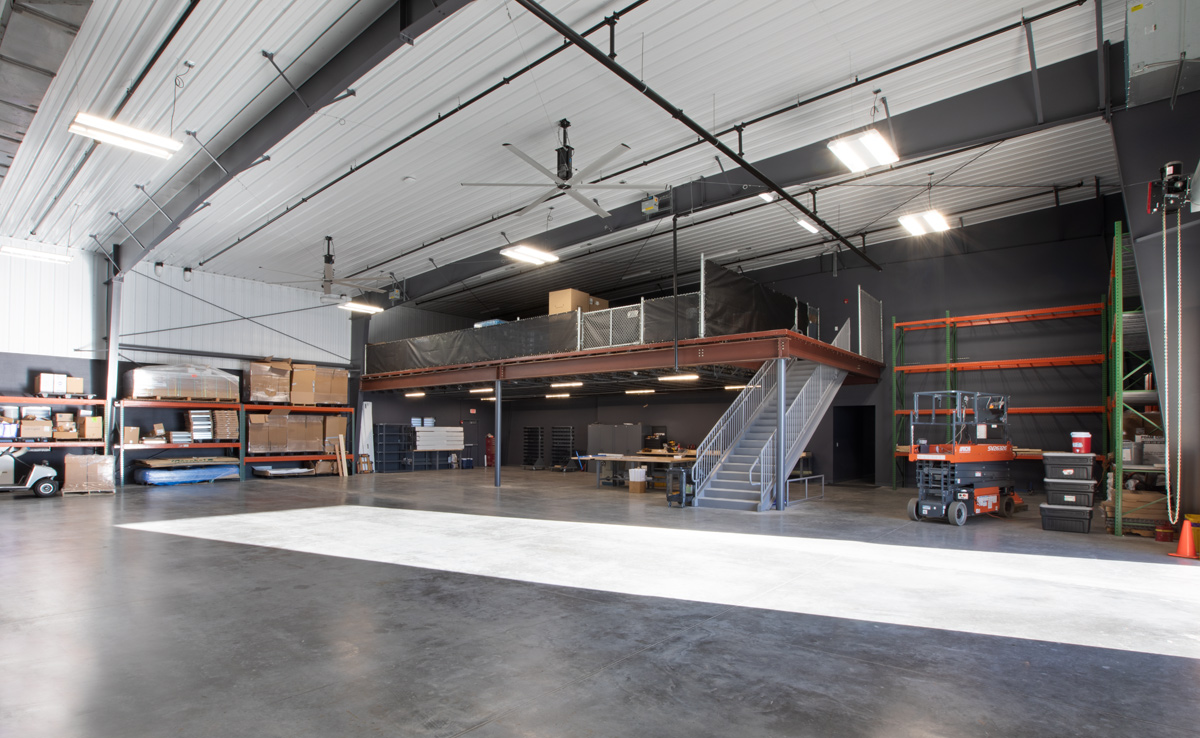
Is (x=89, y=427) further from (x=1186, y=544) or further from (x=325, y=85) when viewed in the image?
(x=1186, y=544)

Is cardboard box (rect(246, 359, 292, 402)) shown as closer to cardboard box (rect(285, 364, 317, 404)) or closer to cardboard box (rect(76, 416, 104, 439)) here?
cardboard box (rect(285, 364, 317, 404))

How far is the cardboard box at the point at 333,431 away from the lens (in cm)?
2248

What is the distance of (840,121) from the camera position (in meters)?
11.3

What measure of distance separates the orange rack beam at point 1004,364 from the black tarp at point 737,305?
438 centimetres

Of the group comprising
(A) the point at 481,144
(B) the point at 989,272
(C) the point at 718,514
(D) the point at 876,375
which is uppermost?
(A) the point at 481,144

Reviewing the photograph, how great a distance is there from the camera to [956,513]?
11.2 metres

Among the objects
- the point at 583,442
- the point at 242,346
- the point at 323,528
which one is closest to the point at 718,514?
the point at 323,528

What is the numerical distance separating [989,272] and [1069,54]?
8.85 metres

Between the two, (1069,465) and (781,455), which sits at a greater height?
(1069,465)

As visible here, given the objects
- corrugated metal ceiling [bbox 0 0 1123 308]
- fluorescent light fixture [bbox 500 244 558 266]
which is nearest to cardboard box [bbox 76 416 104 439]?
corrugated metal ceiling [bbox 0 0 1123 308]

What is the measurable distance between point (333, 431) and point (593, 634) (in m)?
20.4

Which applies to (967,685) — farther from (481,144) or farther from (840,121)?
(481,144)

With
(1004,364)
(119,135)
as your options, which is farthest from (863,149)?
(1004,364)

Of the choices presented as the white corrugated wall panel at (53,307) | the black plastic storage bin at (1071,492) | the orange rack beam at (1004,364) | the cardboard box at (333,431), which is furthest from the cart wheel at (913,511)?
the white corrugated wall panel at (53,307)
